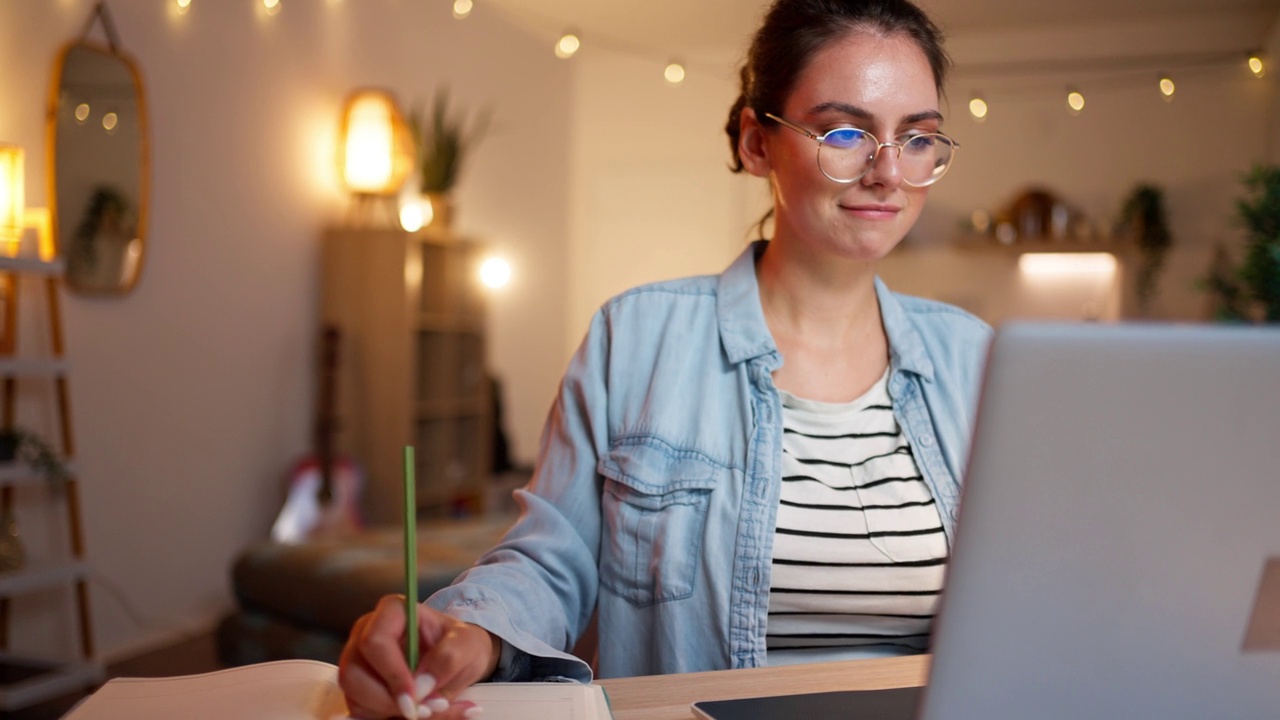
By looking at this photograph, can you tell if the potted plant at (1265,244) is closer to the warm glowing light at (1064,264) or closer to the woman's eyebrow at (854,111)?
the warm glowing light at (1064,264)

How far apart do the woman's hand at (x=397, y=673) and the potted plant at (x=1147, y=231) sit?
20.2 ft

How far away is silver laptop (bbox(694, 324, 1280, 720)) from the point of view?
0.51m

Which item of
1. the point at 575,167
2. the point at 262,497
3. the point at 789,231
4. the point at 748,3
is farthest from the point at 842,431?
the point at 575,167

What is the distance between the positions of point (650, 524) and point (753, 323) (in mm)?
264

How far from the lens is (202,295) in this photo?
3906mm

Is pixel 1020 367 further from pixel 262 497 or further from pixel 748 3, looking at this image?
pixel 748 3

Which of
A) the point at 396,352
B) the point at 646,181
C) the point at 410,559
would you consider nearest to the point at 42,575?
the point at 396,352

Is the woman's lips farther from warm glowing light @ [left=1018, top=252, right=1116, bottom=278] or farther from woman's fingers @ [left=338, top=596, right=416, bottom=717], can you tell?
warm glowing light @ [left=1018, top=252, right=1116, bottom=278]

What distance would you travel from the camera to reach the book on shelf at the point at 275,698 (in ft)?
2.32

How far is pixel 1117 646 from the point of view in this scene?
1.80ft

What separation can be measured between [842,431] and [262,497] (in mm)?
3526

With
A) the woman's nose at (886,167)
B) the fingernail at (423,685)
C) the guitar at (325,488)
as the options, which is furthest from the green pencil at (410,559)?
the guitar at (325,488)

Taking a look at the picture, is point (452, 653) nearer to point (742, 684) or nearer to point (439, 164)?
point (742, 684)

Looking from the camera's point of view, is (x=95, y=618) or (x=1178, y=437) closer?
(x=1178, y=437)
